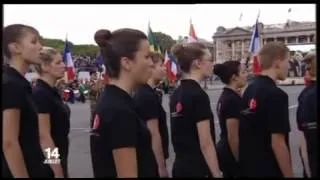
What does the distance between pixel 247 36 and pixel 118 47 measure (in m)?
95.4

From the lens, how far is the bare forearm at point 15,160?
314cm

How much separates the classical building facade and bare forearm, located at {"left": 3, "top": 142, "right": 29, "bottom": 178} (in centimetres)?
8058

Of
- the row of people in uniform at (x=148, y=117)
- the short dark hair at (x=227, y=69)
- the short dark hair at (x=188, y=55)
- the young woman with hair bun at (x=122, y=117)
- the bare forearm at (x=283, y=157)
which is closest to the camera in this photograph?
the young woman with hair bun at (x=122, y=117)

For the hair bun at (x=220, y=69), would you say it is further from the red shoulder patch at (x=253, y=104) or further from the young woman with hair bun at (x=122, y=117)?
the young woman with hair bun at (x=122, y=117)

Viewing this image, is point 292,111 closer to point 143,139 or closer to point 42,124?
point 42,124

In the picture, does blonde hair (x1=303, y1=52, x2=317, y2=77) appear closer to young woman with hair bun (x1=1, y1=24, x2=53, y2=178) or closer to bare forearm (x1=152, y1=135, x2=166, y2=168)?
bare forearm (x1=152, y1=135, x2=166, y2=168)

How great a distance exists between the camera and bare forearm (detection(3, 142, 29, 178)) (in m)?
3.14

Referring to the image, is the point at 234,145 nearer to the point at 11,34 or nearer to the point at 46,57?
the point at 46,57

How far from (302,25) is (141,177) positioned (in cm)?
9280

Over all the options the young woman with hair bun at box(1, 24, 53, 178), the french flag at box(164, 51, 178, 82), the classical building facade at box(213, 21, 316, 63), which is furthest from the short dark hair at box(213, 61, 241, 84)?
the classical building facade at box(213, 21, 316, 63)

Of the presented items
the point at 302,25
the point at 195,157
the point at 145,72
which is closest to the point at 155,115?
the point at 195,157

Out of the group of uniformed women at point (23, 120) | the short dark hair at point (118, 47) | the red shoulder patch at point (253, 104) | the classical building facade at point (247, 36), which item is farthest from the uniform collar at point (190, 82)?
the classical building facade at point (247, 36)

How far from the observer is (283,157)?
3.80 m

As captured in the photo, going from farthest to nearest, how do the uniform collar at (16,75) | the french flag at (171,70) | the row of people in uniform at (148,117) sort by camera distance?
the french flag at (171,70), the uniform collar at (16,75), the row of people in uniform at (148,117)
